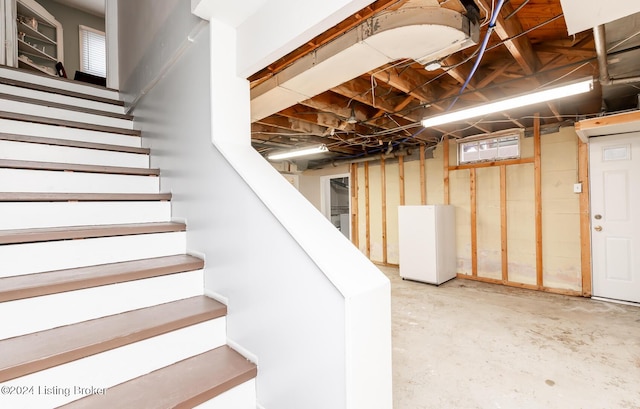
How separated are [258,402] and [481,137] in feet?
16.2

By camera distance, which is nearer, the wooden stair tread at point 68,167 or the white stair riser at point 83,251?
the white stair riser at point 83,251

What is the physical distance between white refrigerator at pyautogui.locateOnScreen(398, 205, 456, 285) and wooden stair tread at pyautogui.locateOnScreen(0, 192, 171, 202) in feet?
12.6

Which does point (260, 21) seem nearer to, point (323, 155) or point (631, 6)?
point (631, 6)

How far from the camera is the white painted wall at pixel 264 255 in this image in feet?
3.15

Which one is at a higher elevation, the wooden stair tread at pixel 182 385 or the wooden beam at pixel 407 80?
the wooden beam at pixel 407 80

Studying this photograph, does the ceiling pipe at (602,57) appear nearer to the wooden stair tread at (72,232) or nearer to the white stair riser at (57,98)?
the wooden stair tread at (72,232)

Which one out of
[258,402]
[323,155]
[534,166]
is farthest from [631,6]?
[323,155]

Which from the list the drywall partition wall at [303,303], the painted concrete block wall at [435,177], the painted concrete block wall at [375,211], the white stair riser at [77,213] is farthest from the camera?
the painted concrete block wall at [375,211]

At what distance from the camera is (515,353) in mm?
2518

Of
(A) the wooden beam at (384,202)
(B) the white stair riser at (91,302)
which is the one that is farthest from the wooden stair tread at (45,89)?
(A) the wooden beam at (384,202)

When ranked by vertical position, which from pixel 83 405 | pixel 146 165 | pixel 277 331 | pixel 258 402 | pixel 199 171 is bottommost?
pixel 258 402

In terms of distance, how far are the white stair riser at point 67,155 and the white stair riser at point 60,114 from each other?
0.61 m

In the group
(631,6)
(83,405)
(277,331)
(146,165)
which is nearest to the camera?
(83,405)

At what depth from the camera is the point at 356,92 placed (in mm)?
3078
